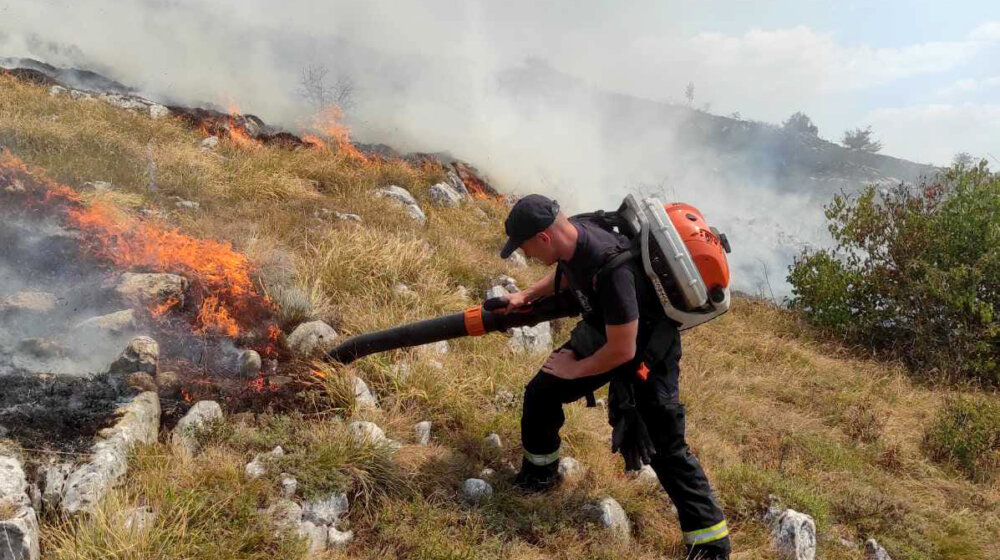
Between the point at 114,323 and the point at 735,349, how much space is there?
6.33m

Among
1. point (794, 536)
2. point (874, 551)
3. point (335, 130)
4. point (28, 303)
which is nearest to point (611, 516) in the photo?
point (794, 536)

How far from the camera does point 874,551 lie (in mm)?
3281

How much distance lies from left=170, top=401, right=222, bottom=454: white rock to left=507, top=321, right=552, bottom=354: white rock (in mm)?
2491

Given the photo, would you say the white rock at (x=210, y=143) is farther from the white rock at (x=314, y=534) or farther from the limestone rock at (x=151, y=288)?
the white rock at (x=314, y=534)

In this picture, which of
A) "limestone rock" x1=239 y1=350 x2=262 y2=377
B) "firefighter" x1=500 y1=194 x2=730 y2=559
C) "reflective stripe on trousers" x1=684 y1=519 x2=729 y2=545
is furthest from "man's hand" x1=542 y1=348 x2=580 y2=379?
"limestone rock" x1=239 y1=350 x2=262 y2=377

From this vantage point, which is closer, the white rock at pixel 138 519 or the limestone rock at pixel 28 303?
the white rock at pixel 138 519

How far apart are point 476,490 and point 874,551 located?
2363 mm

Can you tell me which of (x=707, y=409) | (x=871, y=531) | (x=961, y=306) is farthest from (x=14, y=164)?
(x=961, y=306)

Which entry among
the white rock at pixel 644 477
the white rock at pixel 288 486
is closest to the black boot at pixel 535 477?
the white rock at pixel 644 477

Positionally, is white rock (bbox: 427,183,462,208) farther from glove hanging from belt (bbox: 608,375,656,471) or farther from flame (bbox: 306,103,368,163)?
glove hanging from belt (bbox: 608,375,656,471)

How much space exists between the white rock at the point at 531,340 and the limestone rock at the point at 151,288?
2.60 m

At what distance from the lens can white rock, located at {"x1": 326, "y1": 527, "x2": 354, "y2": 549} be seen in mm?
2639

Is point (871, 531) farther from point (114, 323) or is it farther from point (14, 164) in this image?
point (14, 164)

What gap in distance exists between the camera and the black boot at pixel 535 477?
3.21 meters
